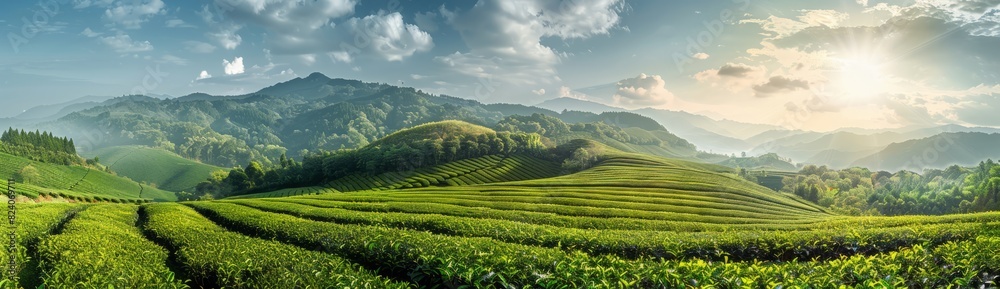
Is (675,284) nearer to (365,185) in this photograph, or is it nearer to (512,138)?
(365,185)

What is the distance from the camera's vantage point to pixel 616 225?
96.8ft

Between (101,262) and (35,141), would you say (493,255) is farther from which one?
(35,141)

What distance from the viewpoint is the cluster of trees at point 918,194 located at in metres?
93.8

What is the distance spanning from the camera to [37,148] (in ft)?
463

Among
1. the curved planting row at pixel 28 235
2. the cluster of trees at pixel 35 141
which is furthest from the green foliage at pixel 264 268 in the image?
the cluster of trees at pixel 35 141

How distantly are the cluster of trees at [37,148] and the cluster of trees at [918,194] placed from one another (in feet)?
730

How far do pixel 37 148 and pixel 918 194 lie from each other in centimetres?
26674

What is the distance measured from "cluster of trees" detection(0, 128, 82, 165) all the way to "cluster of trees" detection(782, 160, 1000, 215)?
222 m

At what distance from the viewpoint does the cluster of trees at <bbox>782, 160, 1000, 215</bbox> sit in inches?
3693

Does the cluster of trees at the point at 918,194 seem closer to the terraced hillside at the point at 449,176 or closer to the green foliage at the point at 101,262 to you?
the terraced hillside at the point at 449,176

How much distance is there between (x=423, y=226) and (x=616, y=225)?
13.5 m

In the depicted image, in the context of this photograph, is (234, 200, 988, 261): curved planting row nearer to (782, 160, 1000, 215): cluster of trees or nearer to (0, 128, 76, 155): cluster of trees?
(782, 160, 1000, 215): cluster of trees

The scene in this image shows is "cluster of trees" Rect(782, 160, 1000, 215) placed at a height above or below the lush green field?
below

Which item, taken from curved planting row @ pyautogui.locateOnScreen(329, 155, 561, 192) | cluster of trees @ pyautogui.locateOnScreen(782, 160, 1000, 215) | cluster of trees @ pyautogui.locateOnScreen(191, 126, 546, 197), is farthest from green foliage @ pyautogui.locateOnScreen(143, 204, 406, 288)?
cluster of trees @ pyautogui.locateOnScreen(782, 160, 1000, 215)
